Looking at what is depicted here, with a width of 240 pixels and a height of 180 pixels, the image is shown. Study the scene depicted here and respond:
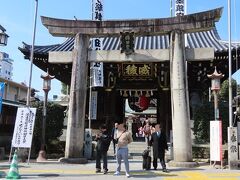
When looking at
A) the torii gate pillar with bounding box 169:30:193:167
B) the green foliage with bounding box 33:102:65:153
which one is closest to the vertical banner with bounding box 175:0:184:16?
the torii gate pillar with bounding box 169:30:193:167

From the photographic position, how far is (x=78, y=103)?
54.6 feet

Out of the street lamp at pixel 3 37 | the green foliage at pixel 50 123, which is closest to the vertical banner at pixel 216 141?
the green foliage at pixel 50 123

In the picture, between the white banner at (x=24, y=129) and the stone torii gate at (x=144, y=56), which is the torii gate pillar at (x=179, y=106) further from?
the white banner at (x=24, y=129)

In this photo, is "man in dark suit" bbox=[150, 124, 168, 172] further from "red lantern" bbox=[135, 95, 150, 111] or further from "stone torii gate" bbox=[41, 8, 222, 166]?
"red lantern" bbox=[135, 95, 150, 111]

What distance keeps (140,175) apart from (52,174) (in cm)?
305

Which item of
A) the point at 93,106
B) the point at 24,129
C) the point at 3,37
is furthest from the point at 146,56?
the point at 93,106

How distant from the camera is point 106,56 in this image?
670 inches

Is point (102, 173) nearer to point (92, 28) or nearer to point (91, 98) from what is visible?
point (92, 28)

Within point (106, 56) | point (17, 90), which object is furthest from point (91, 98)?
point (17, 90)

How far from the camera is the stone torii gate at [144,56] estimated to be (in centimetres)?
1567

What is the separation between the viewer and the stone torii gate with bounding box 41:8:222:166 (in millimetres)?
15672

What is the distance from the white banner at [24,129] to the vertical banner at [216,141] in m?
7.94

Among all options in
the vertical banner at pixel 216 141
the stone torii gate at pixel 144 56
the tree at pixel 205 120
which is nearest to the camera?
the vertical banner at pixel 216 141

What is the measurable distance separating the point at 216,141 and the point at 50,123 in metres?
9.61
